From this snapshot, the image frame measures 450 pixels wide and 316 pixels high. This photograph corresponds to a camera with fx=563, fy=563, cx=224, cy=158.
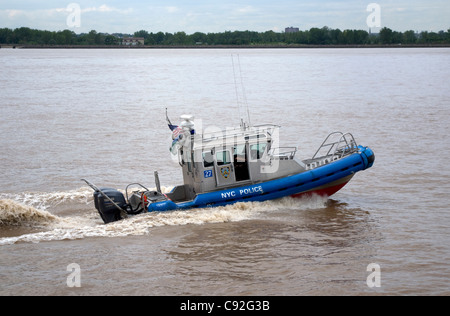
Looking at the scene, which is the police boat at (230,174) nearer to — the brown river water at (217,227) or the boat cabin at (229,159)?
the boat cabin at (229,159)

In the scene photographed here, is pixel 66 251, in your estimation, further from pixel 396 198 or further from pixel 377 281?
pixel 396 198

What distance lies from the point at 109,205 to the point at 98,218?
104cm

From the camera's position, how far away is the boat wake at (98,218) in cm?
1235

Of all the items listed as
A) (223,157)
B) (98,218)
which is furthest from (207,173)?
(98,218)

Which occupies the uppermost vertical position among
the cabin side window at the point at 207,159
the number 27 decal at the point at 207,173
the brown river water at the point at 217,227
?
the cabin side window at the point at 207,159

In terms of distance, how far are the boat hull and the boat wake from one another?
0.49ft

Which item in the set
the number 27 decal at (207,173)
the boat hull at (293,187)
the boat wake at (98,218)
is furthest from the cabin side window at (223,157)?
the boat wake at (98,218)

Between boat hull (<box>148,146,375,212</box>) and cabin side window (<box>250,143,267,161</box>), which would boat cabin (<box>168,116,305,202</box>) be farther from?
boat hull (<box>148,146,375,212</box>)

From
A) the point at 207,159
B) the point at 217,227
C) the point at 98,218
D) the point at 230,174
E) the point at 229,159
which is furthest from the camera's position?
the point at 98,218

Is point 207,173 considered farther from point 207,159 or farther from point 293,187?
point 293,187

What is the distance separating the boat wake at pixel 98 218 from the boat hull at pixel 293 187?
148mm

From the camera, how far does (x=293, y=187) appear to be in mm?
13828

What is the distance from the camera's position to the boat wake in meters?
12.4

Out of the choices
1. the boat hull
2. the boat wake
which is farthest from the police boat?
the boat wake
